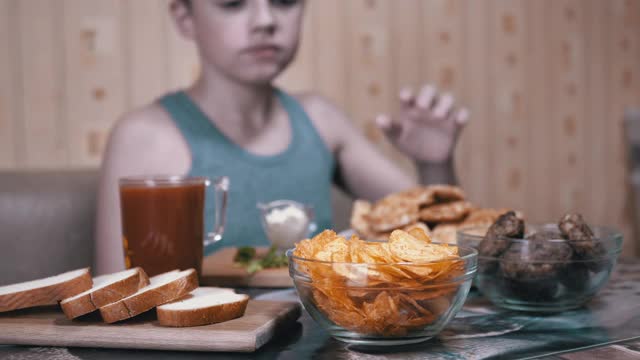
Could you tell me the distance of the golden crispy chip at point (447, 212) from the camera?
4.23 feet

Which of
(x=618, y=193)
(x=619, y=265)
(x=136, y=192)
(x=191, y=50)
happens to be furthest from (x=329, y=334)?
(x=618, y=193)

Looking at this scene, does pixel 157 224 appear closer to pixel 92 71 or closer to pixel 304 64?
pixel 92 71

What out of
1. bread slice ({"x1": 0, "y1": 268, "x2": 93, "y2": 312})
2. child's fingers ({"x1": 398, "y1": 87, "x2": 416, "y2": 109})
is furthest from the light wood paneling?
bread slice ({"x1": 0, "y1": 268, "x2": 93, "y2": 312})

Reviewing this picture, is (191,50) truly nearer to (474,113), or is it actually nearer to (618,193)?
(474,113)

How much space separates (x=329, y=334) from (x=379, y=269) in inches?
5.0

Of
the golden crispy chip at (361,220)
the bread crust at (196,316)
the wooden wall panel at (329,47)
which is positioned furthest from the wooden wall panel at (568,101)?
the bread crust at (196,316)

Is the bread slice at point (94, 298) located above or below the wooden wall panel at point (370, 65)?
below

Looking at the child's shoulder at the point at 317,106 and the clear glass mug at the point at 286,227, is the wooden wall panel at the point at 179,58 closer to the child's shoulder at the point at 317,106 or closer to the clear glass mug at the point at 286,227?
the child's shoulder at the point at 317,106

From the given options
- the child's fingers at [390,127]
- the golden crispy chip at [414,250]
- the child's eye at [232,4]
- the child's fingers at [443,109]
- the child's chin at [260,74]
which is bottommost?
the golden crispy chip at [414,250]

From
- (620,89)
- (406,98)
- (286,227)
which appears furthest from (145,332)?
(620,89)

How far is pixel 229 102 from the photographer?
79.0 inches

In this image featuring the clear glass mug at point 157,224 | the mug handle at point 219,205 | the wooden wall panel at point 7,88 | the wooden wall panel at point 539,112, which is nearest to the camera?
the clear glass mug at point 157,224

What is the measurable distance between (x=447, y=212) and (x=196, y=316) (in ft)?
1.98

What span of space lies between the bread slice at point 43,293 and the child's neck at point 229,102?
1.12 m
